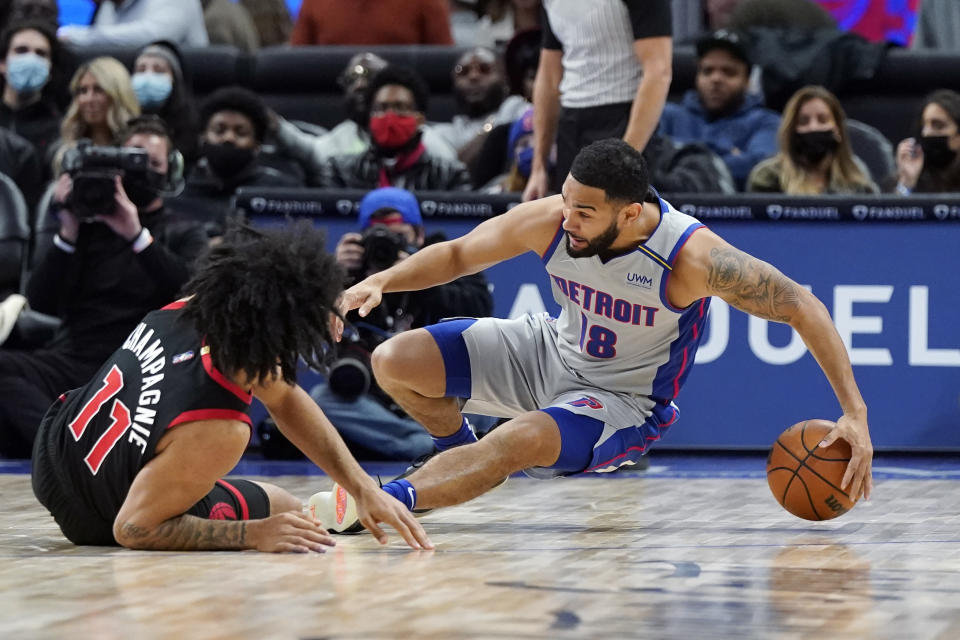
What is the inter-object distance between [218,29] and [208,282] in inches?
273

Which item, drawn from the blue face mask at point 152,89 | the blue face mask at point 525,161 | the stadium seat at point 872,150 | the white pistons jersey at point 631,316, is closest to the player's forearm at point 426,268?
the white pistons jersey at point 631,316

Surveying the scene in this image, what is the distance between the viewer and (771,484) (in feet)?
15.5

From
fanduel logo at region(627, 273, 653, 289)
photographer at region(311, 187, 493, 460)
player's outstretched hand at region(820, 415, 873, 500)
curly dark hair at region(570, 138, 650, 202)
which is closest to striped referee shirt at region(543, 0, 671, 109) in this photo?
photographer at region(311, 187, 493, 460)

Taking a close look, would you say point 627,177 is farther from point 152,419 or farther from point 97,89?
point 97,89

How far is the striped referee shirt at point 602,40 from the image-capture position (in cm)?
644

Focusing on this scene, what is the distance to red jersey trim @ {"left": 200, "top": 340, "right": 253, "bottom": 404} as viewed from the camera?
389 centimetres

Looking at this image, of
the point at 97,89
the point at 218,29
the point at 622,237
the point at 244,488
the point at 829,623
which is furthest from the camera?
the point at 218,29

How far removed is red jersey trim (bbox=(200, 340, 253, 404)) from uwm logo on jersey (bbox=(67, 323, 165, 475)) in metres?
0.15

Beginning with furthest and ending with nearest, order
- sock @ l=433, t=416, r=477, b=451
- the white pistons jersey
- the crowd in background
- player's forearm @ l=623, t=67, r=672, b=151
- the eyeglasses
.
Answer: the eyeglasses, the crowd in background, player's forearm @ l=623, t=67, r=672, b=151, sock @ l=433, t=416, r=477, b=451, the white pistons jersey

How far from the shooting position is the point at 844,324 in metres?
7.16

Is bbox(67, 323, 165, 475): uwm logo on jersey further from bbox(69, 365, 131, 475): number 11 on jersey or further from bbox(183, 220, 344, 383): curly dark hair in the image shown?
bbox(183, 220, 344, 383): curly dark hair

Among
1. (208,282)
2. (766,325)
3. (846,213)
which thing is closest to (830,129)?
(846,213)

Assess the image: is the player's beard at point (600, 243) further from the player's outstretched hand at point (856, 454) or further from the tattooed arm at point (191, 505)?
the tattooed arm at point (191, 505)

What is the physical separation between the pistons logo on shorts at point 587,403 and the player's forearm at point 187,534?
4.26 ft
